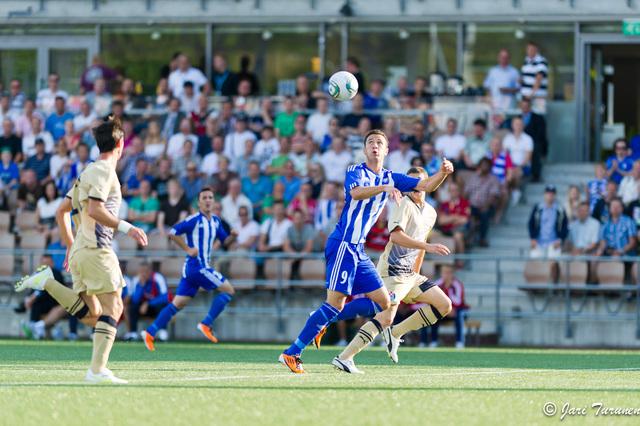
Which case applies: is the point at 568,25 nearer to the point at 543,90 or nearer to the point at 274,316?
the point at 543,90

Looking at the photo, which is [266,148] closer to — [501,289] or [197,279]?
[501,289]

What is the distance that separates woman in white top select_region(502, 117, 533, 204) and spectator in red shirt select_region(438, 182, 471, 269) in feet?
5.24

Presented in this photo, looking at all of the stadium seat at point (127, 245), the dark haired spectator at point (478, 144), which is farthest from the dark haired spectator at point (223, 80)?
the dark haired spectator at point (478, 144)

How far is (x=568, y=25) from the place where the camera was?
70.4ft

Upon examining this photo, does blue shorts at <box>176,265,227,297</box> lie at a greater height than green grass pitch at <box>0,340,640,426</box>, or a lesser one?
greater

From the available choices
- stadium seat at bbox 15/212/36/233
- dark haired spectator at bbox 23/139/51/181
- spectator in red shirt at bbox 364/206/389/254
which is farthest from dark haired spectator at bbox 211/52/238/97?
spectator in red shirt at bbox 364/206/389/254

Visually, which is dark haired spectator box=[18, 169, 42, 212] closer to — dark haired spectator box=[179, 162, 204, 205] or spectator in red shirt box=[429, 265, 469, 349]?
dark haired spectator box=[179, 162, 204, 205]

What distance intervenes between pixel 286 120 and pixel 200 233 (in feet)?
23.0

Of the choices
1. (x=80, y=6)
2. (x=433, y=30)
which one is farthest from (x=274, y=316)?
(x=80, y=6)

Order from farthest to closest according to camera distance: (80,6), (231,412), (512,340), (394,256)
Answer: (80,6), (512,340), (394,256), (231,412)

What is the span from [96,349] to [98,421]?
1841mm

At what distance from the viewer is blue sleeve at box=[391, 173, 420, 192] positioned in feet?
28.3

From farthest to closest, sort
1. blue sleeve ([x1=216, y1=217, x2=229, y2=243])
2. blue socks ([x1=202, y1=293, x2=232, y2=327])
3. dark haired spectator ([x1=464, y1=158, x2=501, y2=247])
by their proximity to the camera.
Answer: dark haired spectator ([x1=464, y1=158, x2=501, y2=247]) < blue socks ([x1=202, y1=293, x2=232, y2=327]) < blue sleeve ([x1=216, y1=217, x2=229, y2=243])

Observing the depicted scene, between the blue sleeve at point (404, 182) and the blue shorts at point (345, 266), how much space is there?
2.09ft
